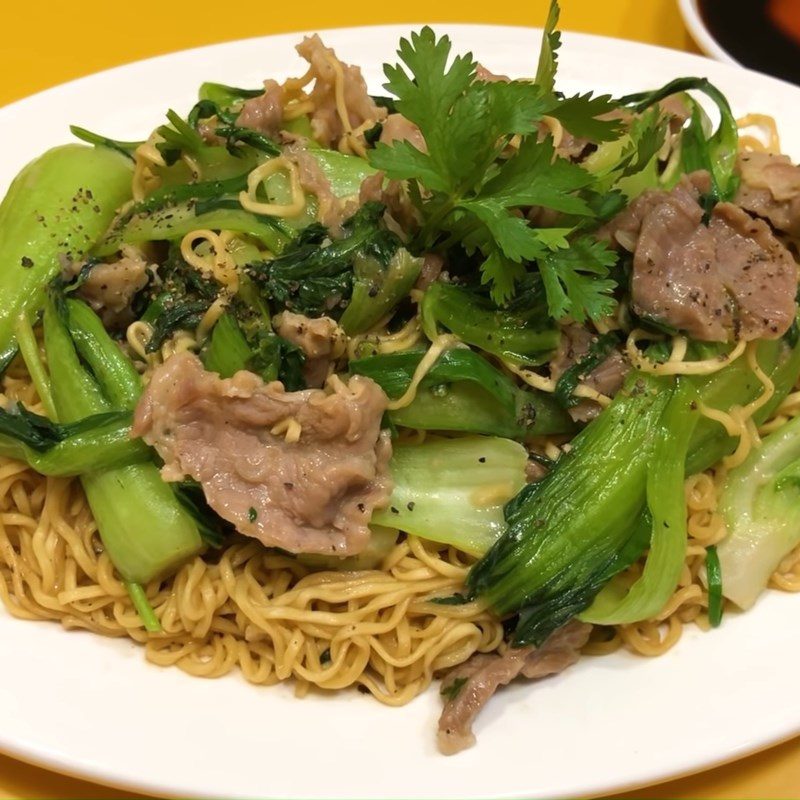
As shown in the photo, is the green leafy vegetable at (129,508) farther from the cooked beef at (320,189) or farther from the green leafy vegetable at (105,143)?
the green leafy vegetable at (105,143)

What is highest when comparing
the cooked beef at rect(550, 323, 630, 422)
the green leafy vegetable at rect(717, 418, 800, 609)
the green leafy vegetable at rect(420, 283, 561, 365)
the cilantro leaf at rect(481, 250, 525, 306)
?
the cilantro leaf at rect(481, 250, 525, 306)

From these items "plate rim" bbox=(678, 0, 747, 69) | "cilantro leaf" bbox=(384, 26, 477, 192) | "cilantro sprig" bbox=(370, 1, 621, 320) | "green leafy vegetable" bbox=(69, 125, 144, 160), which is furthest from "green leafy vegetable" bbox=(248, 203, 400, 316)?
"plate rim" bbox=(678, 0, 747, 69)

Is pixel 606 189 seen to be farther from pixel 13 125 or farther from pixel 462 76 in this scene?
pixel 13 125

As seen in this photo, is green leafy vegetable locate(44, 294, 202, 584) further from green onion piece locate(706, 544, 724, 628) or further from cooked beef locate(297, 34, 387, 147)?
green onion piece locate(706, 544, 724, 628)

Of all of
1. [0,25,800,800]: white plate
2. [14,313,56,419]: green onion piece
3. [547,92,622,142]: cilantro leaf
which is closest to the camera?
[0,25,800,800]: white plate

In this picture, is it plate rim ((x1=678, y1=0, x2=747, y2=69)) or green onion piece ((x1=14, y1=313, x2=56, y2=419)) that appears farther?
plate rim ((x1=678, y1=0, x2=747, y2=69))

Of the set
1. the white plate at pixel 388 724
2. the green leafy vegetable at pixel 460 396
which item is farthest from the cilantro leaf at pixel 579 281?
the white plate at pixel 388 724
